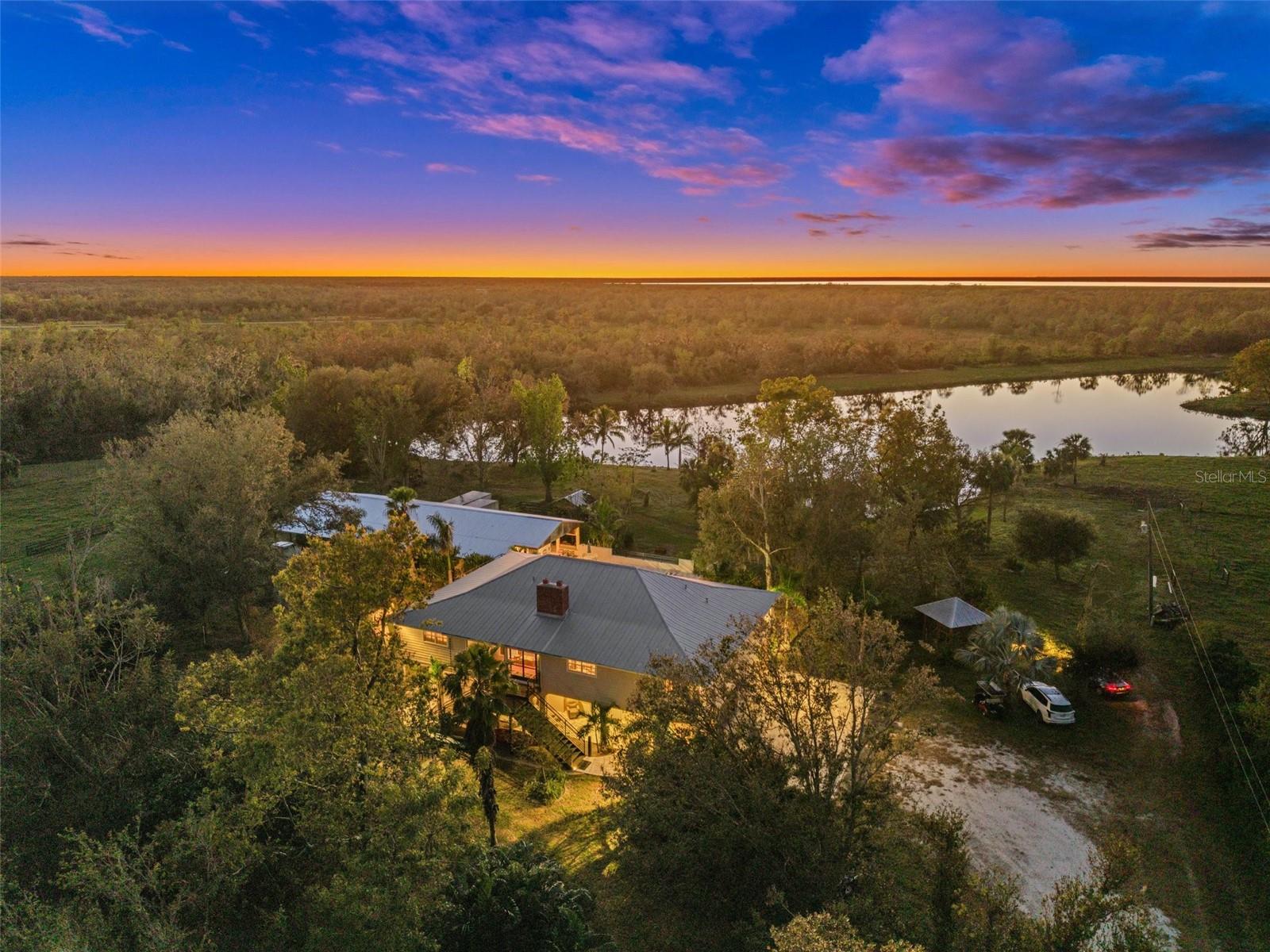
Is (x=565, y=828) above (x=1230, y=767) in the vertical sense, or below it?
below

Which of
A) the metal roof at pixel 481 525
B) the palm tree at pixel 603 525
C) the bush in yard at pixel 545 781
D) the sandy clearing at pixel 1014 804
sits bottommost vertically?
the bush in yard at pixel 545 781

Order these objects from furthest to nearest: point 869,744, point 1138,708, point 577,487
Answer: point 577,487
point 1138,708
point 869,744

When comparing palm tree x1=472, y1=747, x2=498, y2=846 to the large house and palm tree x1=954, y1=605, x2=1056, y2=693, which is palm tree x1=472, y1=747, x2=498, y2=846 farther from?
palm tree x1=954, y1=605, x2=1056, y2=693

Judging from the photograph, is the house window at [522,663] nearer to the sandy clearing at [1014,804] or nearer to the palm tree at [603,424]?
the sandy clearing at [1014,804]

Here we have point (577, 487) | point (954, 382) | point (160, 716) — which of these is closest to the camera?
point (160, 716)

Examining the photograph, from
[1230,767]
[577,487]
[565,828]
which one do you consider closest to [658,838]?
[565,828]

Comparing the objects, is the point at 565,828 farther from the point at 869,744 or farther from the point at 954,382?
the point at 954,382

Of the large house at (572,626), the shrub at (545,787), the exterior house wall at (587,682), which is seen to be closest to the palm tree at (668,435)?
the large house at (572,626)

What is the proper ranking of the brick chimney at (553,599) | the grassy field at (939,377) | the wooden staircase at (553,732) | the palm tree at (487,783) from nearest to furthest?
the palm tree at (487,783), the wooden staircase at (553,732), the brick chimney at (553,599), the grassy field at (939,377)
